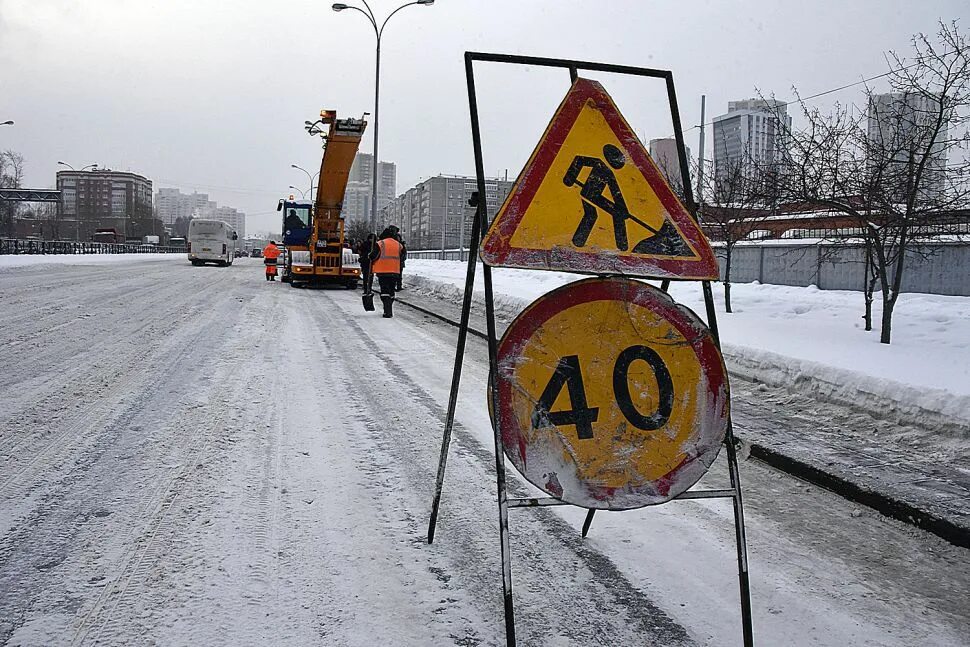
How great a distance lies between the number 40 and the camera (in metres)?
2.75

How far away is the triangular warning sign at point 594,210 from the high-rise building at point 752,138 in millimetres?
9429

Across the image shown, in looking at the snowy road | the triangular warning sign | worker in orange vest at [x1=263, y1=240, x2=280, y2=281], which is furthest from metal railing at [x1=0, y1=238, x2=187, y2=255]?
the triangular warning sign

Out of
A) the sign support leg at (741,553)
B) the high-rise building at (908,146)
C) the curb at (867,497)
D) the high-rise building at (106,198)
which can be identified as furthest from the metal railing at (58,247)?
the sign support leg at (741,553)

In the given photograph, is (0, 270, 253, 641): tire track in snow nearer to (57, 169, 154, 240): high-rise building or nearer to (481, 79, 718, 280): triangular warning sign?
(481, 79, 718, 280): triangular warning sign

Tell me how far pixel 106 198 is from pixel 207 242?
104374mm

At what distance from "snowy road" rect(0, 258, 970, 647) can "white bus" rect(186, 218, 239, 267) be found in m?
42.5

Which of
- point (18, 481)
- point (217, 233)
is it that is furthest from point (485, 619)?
point (217, 233)

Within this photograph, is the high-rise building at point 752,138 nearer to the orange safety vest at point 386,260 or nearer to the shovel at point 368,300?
the orange safety vest at point 386,260

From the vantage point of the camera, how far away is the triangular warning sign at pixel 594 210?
274 centimetres

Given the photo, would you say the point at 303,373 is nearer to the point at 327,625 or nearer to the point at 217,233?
the point at 327,625

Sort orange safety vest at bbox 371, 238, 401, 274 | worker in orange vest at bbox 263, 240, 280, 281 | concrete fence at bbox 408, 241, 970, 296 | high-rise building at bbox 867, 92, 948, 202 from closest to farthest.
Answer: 1. high-rise building at bbox 867, 92, 948, 202
2. orange safety vest at bbox 371, 238, 401, 274
3. concrete fence at bbox 408, 241, 970, 296
4. worker in orange vest at bbox 263, 240, 280, 281

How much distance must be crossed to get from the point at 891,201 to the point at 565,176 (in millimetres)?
8861

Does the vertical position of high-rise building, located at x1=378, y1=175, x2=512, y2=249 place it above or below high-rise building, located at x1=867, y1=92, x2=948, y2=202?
above

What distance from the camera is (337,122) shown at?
2155 centimetres
